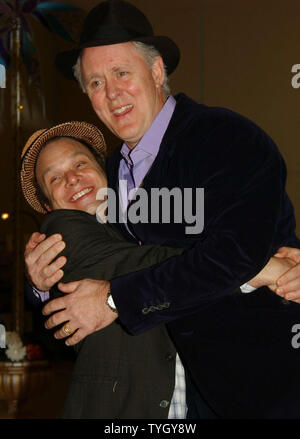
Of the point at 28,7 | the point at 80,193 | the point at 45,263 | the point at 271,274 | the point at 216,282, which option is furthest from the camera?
the point at 28,7

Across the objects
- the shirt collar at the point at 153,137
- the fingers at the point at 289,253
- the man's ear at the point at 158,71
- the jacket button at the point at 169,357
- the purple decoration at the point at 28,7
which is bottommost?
the jacket button at the point at 169,357

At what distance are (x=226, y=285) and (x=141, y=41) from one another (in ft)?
2.47

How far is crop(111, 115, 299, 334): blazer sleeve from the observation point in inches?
52.2

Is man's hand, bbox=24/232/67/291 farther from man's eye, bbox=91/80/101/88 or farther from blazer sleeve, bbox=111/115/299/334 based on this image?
man's eye, bbox=91/80/101/88

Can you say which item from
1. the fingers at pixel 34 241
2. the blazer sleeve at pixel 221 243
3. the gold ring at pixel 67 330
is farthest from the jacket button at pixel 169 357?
the fingers at pixel 34 241

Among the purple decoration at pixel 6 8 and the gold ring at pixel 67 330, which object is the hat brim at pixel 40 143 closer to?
the gold ring at pixel 67 330

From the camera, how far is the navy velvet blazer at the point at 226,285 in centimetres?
133

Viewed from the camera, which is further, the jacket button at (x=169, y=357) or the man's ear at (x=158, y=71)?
the man's ear at (x=158, y=71)

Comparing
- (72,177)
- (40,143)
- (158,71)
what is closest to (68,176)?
(72,177)

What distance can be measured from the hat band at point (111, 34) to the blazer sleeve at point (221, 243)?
0.45 m

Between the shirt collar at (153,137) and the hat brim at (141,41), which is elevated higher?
the hat brim at (141,41)

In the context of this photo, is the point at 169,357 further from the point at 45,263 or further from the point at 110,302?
the point at 45,263

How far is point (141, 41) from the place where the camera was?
170cm
